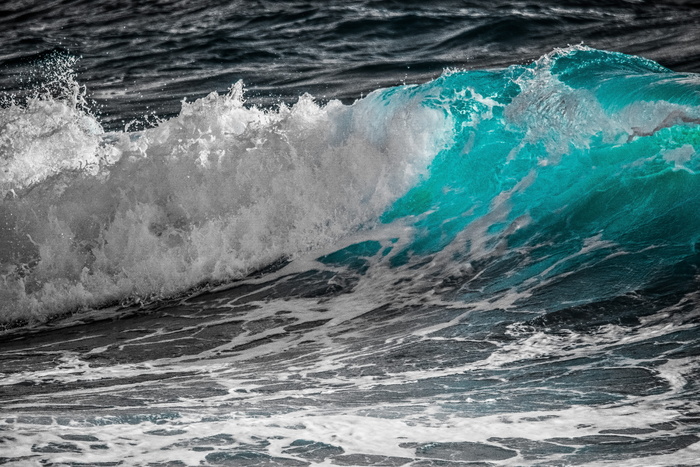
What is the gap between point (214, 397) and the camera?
385cm

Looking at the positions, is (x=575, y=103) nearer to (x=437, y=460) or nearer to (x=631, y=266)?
(x=631, y=266)

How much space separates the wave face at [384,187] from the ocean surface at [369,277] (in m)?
0.02

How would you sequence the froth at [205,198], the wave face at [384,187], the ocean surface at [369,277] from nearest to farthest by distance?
the ocean surface at [369,277]
the wave face at [384,187]
the froth at [205,198]

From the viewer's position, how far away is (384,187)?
6.80 m

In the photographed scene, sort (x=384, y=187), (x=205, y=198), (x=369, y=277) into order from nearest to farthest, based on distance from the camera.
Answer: (x=369, y=277) < (x=384, y=187) < (x=205, y=198)

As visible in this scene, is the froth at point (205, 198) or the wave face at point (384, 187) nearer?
the wave face at point (384, 187)

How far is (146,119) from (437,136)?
469 centimetres

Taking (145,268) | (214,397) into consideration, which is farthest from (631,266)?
(145,268)

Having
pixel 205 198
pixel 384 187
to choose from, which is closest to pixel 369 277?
pixel 384 187

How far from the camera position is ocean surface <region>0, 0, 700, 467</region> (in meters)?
3.27

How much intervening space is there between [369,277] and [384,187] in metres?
1.05

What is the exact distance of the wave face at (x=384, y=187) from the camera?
5988 millimetres

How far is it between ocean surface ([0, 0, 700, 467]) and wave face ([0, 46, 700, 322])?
0.8 inches

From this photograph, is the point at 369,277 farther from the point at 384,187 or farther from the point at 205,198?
the point at 205,198
